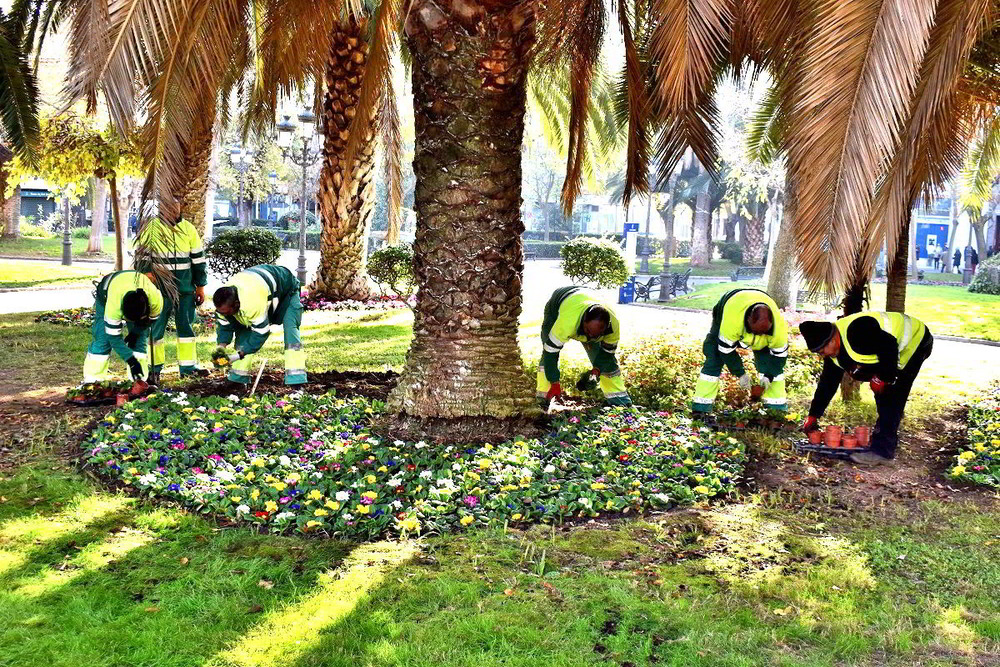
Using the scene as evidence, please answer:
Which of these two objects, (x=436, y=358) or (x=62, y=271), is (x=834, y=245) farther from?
(x=62, y=271)

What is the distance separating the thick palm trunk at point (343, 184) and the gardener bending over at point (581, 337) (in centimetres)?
793

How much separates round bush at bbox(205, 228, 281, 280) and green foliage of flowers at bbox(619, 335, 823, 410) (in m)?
9.21

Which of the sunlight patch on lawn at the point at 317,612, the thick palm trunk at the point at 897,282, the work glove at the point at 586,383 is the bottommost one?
the sunlight patch on lawn at the point at 317,612

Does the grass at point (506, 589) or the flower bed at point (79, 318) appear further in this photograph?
the flower bed at point (79, 318)

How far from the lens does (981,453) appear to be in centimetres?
761

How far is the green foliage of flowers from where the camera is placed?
923 cm

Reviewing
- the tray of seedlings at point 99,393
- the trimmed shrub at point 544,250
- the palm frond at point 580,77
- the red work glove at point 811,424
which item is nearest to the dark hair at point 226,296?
the tray of seedlings at point 99,393

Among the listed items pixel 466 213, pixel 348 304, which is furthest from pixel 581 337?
pixel 348 304

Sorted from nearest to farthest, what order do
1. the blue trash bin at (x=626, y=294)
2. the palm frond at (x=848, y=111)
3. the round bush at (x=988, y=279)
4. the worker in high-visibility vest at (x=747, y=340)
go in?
1. the palm frond at (x=848, y=111)
2. the worker in high-visibility vest at (x=747, y=340)
3. the blue trash bin at (x=626, y=294)
4. the round bush at (x=988, y=279)

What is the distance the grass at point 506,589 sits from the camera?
4152 millimetres

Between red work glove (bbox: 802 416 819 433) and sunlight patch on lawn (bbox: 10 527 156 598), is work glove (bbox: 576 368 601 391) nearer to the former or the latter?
red work glove (bbox: 802 416 819 433)

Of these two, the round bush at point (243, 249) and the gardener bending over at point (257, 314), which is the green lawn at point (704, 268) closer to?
the round bush at point (243, 249)

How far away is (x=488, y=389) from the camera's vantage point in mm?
7570

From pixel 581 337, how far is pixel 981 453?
3.55 m
